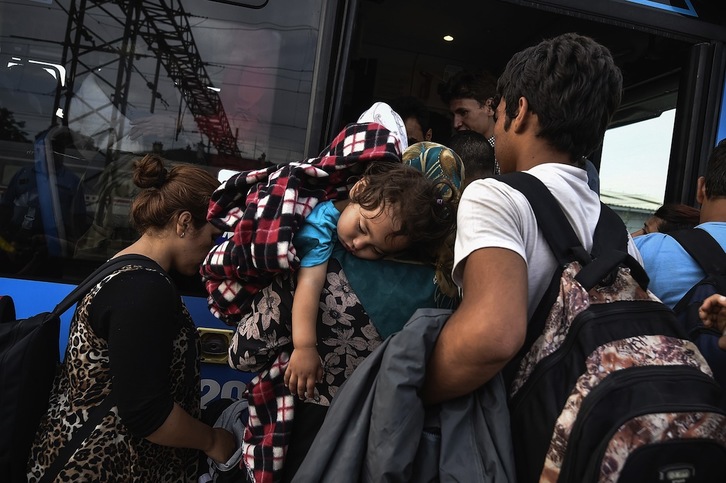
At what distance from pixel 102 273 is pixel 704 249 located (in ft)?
5.43

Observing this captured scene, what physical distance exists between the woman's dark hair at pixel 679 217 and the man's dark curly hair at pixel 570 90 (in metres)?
1.34

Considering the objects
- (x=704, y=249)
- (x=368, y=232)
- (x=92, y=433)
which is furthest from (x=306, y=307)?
(x=704, y=249)

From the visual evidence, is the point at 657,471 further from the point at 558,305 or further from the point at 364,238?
the point at 364,238

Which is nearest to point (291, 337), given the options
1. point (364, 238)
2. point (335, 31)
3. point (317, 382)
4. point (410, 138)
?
point (317, 382)

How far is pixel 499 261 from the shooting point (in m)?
1.05

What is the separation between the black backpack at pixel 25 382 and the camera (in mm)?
Result: 1517

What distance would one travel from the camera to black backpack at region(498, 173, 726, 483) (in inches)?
37.9

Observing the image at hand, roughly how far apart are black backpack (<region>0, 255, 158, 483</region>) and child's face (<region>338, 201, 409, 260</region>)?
59 cm

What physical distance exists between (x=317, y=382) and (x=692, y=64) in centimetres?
228

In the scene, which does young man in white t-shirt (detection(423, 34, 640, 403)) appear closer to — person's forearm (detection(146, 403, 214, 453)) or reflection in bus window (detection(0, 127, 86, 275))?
person's forearm (detection(146, 403, 214, 453))

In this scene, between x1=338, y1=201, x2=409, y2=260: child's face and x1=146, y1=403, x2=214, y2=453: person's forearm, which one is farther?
x1=146, y1=403, x2=214, y2=453: person's forearm

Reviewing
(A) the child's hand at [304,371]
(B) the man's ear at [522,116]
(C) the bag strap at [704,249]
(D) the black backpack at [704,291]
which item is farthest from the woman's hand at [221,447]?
(C) the bag strap at [704,249]

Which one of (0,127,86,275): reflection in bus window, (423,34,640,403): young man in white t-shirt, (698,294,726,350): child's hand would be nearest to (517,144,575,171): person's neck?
(423,34,640,403): young man in white t-shirt

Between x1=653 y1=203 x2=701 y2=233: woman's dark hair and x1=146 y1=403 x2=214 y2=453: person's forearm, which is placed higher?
x1=653 y1=203 x2=701 y2=233: woman's dark hair
